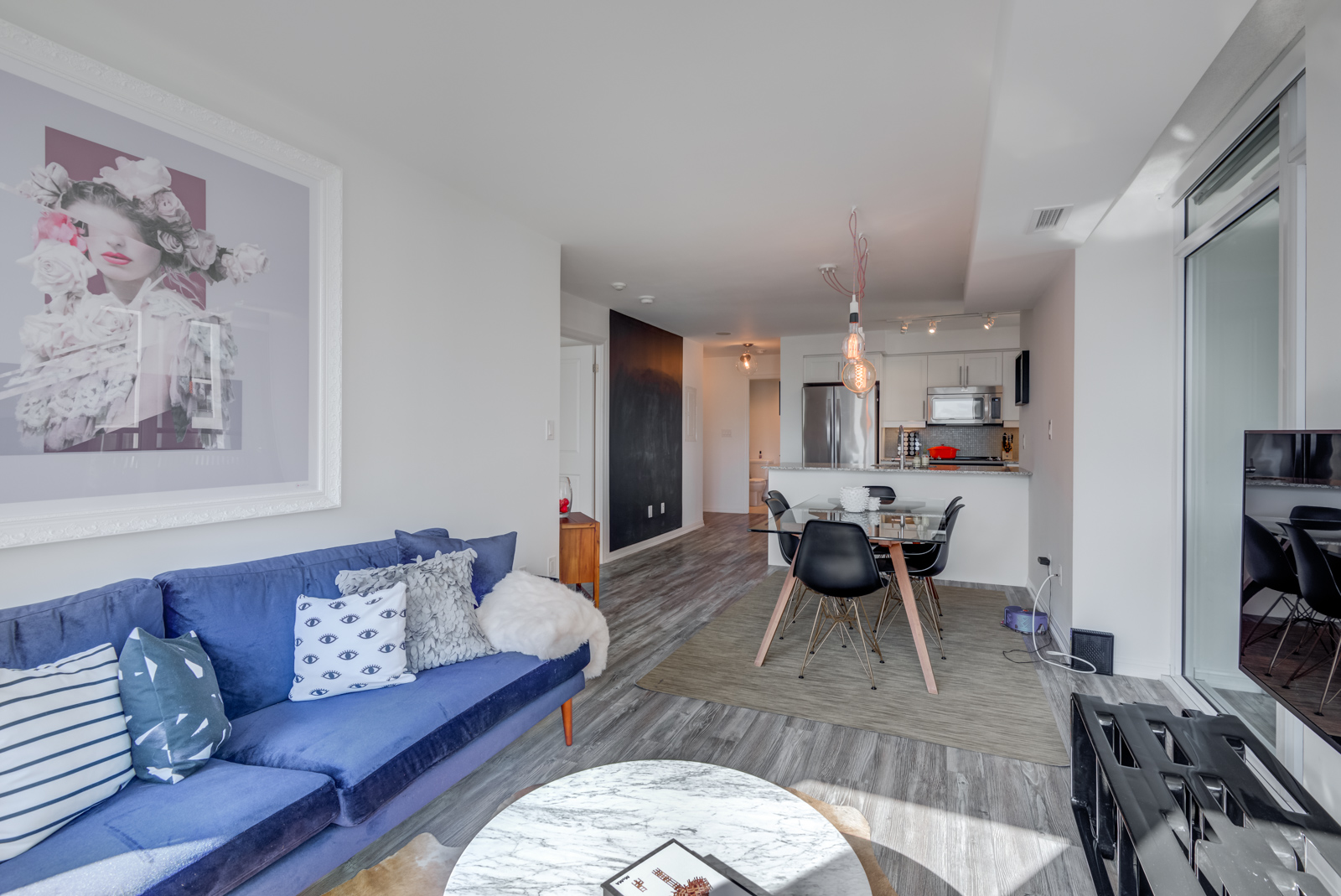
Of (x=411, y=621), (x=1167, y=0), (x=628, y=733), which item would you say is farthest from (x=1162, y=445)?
(x=411, y=621)

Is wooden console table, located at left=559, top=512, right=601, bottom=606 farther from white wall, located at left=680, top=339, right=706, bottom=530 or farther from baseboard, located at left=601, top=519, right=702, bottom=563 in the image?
white wall, located at left=680, top=339, right=706, bottom=530

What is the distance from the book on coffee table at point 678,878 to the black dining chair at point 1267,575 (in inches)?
52.1

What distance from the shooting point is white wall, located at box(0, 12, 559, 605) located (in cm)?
200

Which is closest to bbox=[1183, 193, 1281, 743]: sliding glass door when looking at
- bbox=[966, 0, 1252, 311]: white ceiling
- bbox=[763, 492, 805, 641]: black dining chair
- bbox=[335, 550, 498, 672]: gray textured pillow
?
bbox=[966, 0, 1252, 311]: white ceiling

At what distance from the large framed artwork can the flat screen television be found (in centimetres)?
298

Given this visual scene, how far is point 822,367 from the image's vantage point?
803cm

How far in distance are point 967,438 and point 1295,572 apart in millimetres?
7020

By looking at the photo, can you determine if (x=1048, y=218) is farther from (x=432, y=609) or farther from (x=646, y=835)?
(x=432, y=609)

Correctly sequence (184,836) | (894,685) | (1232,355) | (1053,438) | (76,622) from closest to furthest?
(184,836) → (76,622) → (1232,355) → (894,685) → (1053,438)

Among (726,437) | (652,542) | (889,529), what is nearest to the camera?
(889,529)

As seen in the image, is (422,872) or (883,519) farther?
(883,519)

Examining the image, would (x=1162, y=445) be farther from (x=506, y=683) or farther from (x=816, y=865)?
(x=506, y=683)

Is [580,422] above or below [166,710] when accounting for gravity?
above

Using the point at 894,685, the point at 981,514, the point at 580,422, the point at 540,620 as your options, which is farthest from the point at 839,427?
the point at 540,620
